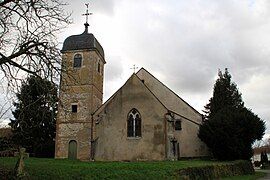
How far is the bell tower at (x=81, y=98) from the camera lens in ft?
114

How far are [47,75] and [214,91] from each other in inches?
1427

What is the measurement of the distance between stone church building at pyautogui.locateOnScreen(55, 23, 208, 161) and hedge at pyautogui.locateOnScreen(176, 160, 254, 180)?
215 inches

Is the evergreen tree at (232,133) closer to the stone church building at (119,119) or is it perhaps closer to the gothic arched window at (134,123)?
the stone church building at (119,119)

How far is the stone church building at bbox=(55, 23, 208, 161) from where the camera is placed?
97.2 ft

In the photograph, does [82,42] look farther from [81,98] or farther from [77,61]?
[81,98]

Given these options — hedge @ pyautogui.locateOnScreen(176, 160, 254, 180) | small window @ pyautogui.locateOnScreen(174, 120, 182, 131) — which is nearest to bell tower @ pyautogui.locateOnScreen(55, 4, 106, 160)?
small window @ pyautogui.locateOnScreen(174, 120, 182, 131)

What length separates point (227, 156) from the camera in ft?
108

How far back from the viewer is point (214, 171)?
22250mm

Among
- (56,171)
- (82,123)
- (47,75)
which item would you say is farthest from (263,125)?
(47,75)

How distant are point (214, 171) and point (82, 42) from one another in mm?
22291

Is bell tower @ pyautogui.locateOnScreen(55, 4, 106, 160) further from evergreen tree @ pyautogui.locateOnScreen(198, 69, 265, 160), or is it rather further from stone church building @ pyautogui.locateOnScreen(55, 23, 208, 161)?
evergreen tree @ pyautogui.locateOnScreen(198, 69, 265, 160)

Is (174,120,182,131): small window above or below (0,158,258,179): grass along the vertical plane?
above

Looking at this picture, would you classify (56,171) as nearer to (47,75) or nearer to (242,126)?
(47,75)

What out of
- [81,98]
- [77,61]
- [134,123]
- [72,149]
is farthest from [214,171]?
[77,61]
